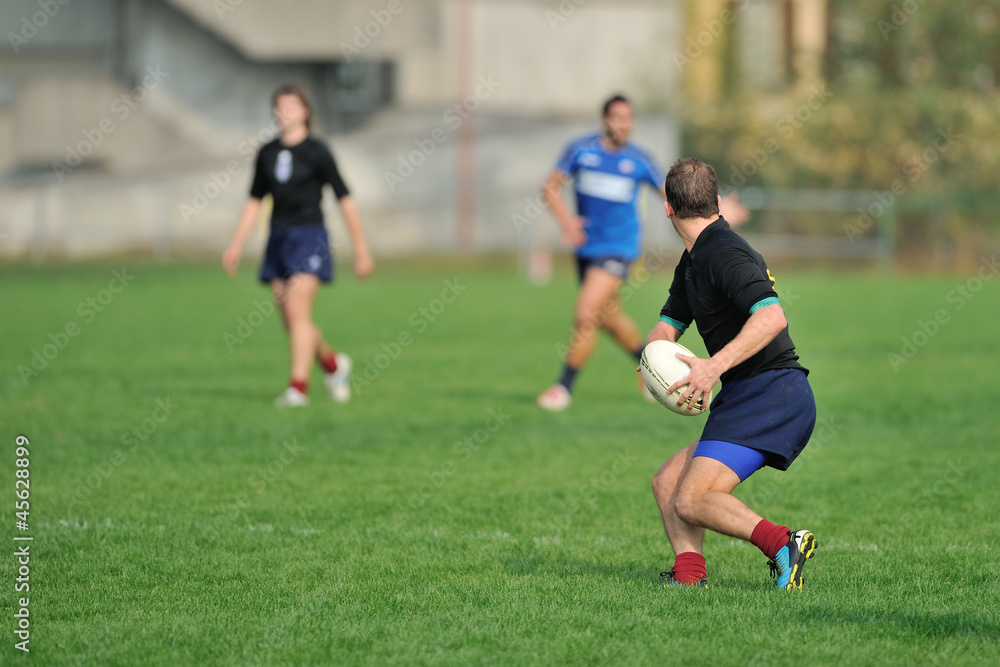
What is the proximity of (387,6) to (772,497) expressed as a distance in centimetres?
2705

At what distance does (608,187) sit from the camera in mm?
10234

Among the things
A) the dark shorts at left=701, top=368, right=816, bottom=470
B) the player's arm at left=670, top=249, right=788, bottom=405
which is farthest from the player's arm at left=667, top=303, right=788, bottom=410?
the dark shorts at left=701, top=368, right=816, bottom=470

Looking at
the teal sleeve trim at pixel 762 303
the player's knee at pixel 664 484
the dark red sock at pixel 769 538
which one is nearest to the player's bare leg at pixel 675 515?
the player's knee at pixel 664 484

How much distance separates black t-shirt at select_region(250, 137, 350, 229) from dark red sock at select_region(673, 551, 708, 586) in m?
5.76

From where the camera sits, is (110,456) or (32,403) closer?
(110,456)

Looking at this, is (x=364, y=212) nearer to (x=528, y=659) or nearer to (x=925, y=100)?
(x=925, y=100)

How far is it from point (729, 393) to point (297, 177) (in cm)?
590

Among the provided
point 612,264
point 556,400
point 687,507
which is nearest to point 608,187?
point 612,264

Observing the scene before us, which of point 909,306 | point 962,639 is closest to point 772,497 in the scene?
point 962,639

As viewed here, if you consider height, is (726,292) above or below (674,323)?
above

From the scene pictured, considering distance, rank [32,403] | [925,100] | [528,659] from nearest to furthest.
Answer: [528,659]
[32,403]
[925,100]

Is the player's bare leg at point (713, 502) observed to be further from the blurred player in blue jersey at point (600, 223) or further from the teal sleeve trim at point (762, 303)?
the blurred player in blue jersey at point (600, 223)

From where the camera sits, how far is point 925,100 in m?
31.4

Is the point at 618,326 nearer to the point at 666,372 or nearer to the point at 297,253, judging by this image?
the point at 297,253
